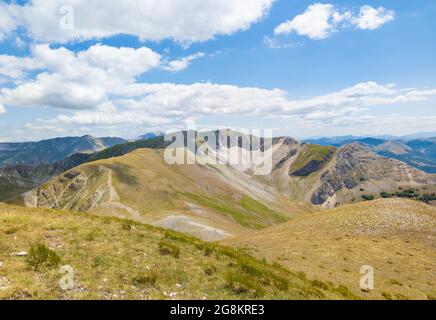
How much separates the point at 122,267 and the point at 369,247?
3606cm

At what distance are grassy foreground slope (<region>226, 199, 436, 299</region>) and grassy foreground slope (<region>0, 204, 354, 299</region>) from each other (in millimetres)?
10682

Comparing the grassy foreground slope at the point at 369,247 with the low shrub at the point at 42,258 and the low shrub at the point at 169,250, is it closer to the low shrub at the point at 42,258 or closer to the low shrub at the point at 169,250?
the low shrub at the point at 169,250

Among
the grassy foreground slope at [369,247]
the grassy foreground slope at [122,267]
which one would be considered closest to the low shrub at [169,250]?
the grassy foreground slope at [122,267]

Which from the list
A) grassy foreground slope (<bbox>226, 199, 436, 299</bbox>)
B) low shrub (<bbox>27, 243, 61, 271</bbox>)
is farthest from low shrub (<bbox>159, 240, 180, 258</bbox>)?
grassy foreground slope (<bbox>226, 199, 436, 299</bbox>)

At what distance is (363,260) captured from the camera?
34719 millimetres

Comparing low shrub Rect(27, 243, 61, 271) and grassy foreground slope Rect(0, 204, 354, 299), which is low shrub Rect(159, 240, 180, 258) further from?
low shrub Rect(27, 243, 61, 271)

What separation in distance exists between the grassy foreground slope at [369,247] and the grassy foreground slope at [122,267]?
35.0ft

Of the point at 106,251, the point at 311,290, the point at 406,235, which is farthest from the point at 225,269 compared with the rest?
the point at 406,235

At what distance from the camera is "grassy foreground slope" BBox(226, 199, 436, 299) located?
28094 mm

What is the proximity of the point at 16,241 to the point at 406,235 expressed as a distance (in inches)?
1963

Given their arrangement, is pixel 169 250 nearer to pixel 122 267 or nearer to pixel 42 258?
pixel 122 267

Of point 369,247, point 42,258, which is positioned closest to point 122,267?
point 42,258

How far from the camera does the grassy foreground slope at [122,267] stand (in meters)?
12.7
